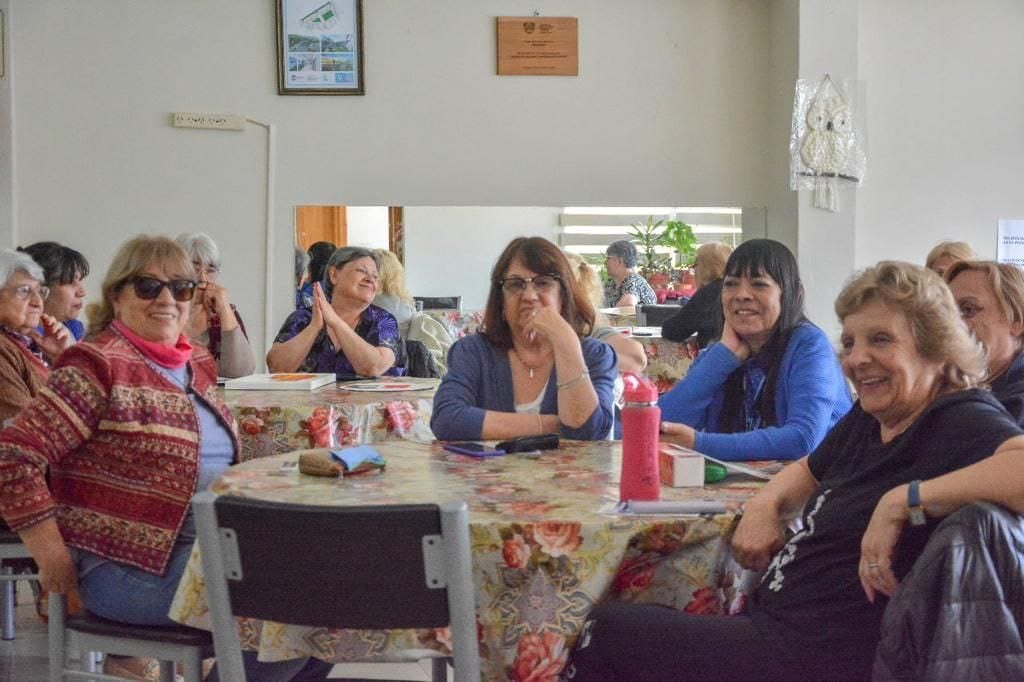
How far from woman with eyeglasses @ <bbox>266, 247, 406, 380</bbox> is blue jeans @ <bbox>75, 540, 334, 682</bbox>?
189 centimetres

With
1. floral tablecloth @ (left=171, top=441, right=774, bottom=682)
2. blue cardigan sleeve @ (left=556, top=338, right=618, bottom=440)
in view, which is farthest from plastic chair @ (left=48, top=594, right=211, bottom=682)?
blue cardigan sleeve @ (left=556, top=338, right=618, bottom=440)

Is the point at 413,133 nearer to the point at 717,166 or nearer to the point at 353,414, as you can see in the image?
the point at 717,166

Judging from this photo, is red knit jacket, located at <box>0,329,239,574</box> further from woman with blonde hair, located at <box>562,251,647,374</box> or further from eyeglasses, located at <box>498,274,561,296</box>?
woman with blonde hair, located at <box>562,251,647,374</box>

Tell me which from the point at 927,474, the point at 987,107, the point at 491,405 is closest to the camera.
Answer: the point at 927,474

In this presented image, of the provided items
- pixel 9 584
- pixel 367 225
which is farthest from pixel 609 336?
pixel 9 584

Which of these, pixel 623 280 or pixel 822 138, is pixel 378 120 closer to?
pixel 623 280

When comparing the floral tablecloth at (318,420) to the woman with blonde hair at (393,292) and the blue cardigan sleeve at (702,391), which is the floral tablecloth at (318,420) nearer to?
the blue cardigan sleeve at (702,391)

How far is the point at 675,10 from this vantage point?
5.64 metres

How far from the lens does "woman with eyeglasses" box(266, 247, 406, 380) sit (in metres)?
4.18

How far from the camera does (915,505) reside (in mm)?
1636

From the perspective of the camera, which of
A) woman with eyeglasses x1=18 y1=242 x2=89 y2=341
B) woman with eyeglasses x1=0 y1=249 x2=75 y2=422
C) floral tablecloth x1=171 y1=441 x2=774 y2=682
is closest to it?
floral tablecloth x1=171 y1=441 x2=774 y2=682

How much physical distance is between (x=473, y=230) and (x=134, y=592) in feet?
11.8

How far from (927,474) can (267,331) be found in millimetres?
4265

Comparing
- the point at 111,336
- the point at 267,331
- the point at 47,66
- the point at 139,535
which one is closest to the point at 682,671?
the point at 139,535
